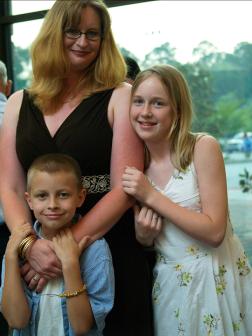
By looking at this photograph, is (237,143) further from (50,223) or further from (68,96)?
(50,223)

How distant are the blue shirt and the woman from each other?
0.20 feet

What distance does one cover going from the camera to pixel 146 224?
1613mm

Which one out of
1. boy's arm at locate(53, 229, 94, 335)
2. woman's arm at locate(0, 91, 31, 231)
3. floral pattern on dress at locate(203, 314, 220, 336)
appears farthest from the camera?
woman's arm at locate(0, 91, 31, 231)

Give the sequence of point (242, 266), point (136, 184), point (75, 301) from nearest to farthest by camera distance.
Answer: point (75, 301) → point (136, 184) → point (242, 266)

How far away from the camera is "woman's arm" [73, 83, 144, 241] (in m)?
1.59

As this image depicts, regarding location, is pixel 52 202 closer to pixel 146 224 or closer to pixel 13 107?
pixel 146 224

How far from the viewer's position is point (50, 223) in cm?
154

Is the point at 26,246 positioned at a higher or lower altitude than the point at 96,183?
lower

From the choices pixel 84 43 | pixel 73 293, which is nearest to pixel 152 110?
pixel 84 43

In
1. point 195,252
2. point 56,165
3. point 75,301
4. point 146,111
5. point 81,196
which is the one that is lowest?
point 75,301

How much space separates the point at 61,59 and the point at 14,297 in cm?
81

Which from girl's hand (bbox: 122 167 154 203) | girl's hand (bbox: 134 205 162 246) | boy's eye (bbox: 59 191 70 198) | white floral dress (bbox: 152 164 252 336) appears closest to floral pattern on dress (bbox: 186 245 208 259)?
white floral dress (bbox: 152 164 252 336)

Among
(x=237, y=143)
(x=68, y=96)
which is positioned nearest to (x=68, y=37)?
(x=68, y=96)

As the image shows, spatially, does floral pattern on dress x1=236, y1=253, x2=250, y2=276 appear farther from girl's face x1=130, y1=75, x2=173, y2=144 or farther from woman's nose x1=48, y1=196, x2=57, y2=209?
woman's nose x1=48, y1=196, x2=57, y2=209
